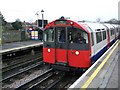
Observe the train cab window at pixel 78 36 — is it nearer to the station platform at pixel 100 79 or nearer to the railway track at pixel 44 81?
the station platform at pixel 100 79

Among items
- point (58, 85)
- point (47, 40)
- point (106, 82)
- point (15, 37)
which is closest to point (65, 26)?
point (47, 40)

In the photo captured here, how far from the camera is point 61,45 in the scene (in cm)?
1010

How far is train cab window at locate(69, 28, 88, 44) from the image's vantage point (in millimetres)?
9734

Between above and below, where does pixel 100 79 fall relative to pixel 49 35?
below

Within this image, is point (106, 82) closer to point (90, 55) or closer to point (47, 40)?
point (90, 55)

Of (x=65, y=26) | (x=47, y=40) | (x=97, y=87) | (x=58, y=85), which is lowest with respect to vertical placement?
(x=58, y=85)

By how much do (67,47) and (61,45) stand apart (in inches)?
13.6

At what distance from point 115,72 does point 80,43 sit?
242cm

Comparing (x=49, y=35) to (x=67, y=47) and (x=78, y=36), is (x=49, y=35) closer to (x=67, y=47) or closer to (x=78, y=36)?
(x=67, y=47)

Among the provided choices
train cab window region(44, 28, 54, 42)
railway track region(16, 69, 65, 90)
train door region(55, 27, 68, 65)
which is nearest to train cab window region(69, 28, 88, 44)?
train door region(55, 27, 68, 65)

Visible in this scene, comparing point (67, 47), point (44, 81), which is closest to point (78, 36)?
point (67, 47)

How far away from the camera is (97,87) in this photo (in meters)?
6.06

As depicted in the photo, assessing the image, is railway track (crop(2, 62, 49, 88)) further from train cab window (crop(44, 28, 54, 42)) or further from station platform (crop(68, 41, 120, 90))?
station platform (crop(68, 41, 120, 90))

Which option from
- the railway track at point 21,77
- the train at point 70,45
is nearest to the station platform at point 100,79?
the train at point 70,45
